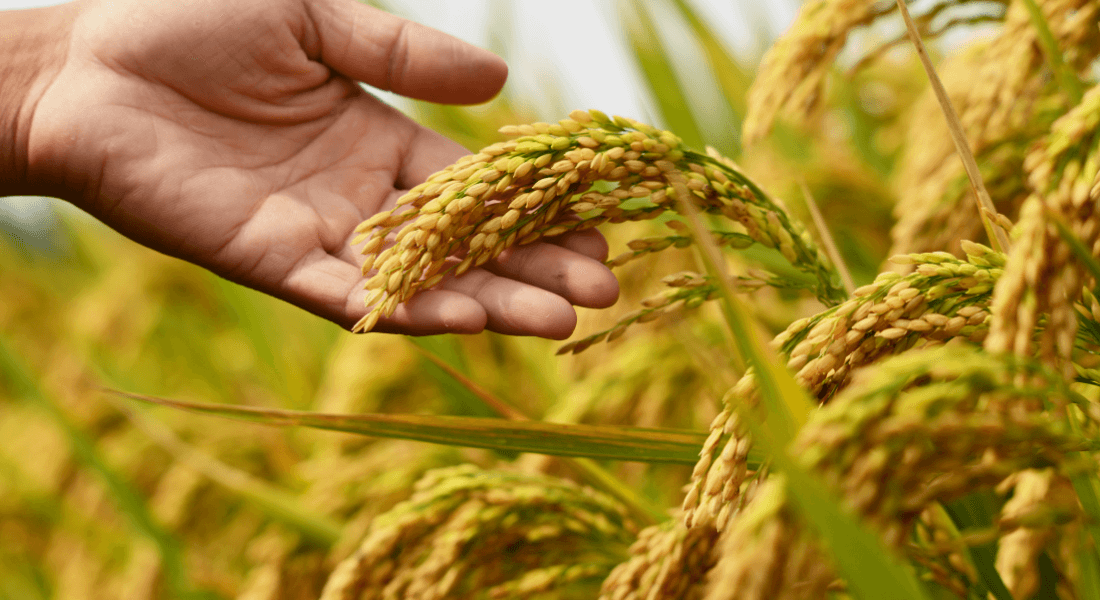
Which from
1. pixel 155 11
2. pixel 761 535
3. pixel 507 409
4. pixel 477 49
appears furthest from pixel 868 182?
pixel 155 11

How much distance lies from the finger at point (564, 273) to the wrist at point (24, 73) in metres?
1.09

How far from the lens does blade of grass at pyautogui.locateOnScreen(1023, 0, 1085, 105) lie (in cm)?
91

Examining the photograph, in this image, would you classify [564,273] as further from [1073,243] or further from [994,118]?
[994,118]

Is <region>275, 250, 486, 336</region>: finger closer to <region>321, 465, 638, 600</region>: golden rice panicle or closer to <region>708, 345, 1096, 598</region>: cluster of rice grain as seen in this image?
<region>321, 465, 638, 600</region>: golden rice panicle

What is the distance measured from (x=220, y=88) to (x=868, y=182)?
6.19ft

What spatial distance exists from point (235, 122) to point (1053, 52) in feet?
5.17

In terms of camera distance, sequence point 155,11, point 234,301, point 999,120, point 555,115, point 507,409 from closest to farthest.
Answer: point 999,120 → point 507,409 → point 155,11 → point 234,301 → point 555,115

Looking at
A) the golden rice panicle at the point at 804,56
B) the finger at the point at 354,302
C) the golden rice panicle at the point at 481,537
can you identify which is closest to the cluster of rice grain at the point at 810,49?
the golden rice panicle at the point at 804,56

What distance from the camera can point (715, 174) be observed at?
2.84 ft

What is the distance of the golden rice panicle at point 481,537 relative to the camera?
1.04 meters

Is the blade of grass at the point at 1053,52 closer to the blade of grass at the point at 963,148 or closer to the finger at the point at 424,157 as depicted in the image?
the blade of grass at the point at 963,148

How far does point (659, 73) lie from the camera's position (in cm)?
222

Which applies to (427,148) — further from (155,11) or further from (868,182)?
(868,182)

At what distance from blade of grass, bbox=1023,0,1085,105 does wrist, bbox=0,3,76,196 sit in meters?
1.87
